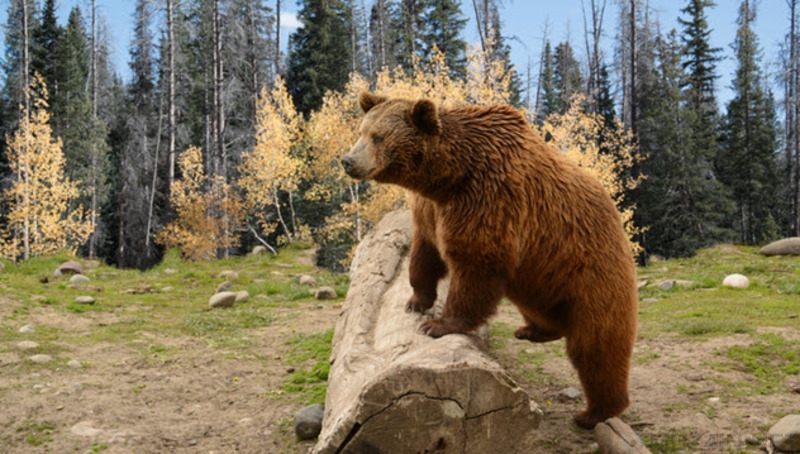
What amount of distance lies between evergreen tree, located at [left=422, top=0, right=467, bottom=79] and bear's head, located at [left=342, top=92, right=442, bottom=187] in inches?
1155

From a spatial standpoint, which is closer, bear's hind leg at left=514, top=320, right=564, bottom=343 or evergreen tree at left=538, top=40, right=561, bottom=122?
bear's hind leg at left=514, top=320, right=564, bottom=343

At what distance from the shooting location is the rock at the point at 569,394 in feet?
14.6

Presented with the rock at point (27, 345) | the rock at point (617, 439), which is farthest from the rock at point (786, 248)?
the rock at point (27, 345)

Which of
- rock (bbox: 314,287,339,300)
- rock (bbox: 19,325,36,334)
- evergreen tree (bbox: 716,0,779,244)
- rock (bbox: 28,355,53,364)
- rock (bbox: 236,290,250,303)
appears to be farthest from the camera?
evergreen tree (bbox: 716,0,779,244)

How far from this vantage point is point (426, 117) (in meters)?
3.40

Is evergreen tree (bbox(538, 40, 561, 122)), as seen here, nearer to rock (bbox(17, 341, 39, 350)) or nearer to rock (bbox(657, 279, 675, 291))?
rock (bbox(657, 279, 675, 291))

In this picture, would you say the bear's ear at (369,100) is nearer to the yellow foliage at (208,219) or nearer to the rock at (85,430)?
the rock at (85,430)

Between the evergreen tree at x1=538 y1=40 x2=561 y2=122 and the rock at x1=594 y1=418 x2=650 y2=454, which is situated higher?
the evergreen tree at x1=538 y1=40 x2=561 y2=122

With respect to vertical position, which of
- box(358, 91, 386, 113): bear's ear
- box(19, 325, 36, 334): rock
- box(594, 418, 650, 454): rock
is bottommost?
box(594, 418, 650, 454): rock

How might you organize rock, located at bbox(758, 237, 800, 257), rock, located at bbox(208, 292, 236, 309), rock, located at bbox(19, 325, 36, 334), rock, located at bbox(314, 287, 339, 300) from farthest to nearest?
rock, located at bbox(758, 237, 800, 257) < rock, located at bbox(314, 287, 339, 300) < rock, located at bbox(208, 292, 236, 309) < rock, located at bbox(19, 325, 36, 334)

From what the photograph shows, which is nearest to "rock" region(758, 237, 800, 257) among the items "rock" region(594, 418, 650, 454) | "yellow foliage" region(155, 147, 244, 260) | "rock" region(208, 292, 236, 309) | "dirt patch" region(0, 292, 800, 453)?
"dirt patch" region(0, 292, 800, 453)

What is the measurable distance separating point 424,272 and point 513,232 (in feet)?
2.82

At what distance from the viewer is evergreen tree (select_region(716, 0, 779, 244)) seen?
32188 mm

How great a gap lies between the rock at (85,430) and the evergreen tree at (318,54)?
2928 centimetres
